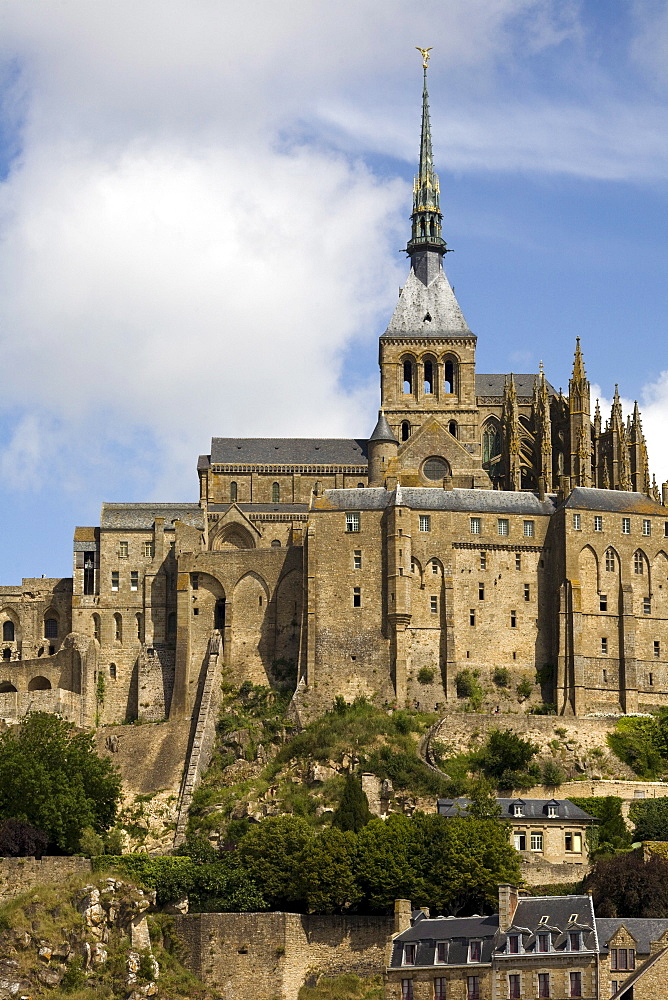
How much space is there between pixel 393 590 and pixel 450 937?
31542 millimetres

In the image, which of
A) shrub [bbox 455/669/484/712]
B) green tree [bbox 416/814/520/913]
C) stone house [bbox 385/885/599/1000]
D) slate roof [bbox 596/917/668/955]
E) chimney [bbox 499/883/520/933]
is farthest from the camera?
shrub [bbox 455/669/484/712]

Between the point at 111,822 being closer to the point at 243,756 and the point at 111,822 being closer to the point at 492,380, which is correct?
the point at 243,756

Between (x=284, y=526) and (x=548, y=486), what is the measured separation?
1541 centimetres

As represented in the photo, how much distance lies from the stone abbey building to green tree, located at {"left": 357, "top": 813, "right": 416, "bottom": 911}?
63.3ft

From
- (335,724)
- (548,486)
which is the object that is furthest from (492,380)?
(335,724)

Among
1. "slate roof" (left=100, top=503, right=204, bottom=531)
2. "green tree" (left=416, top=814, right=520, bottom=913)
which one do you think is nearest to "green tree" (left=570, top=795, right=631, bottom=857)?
"green tree" (left=416, top=814, right=520, bottom=913)

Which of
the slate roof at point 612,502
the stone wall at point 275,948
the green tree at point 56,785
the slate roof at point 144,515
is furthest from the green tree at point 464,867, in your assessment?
the slate roof at point 144,515

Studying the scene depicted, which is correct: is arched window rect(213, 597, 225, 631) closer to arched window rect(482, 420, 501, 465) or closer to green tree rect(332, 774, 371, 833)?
green tree rect(332, 774, 371, 833)

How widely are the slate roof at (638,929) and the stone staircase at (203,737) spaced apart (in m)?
25.3

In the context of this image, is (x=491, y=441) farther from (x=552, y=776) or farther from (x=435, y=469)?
(x=552, y=776)

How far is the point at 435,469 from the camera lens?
388ft

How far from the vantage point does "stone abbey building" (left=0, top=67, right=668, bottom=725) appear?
106 metres

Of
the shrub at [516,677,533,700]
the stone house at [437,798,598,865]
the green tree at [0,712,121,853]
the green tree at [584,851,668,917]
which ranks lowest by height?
the green tree at [584,851,668,917]

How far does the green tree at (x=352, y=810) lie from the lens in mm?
90625
